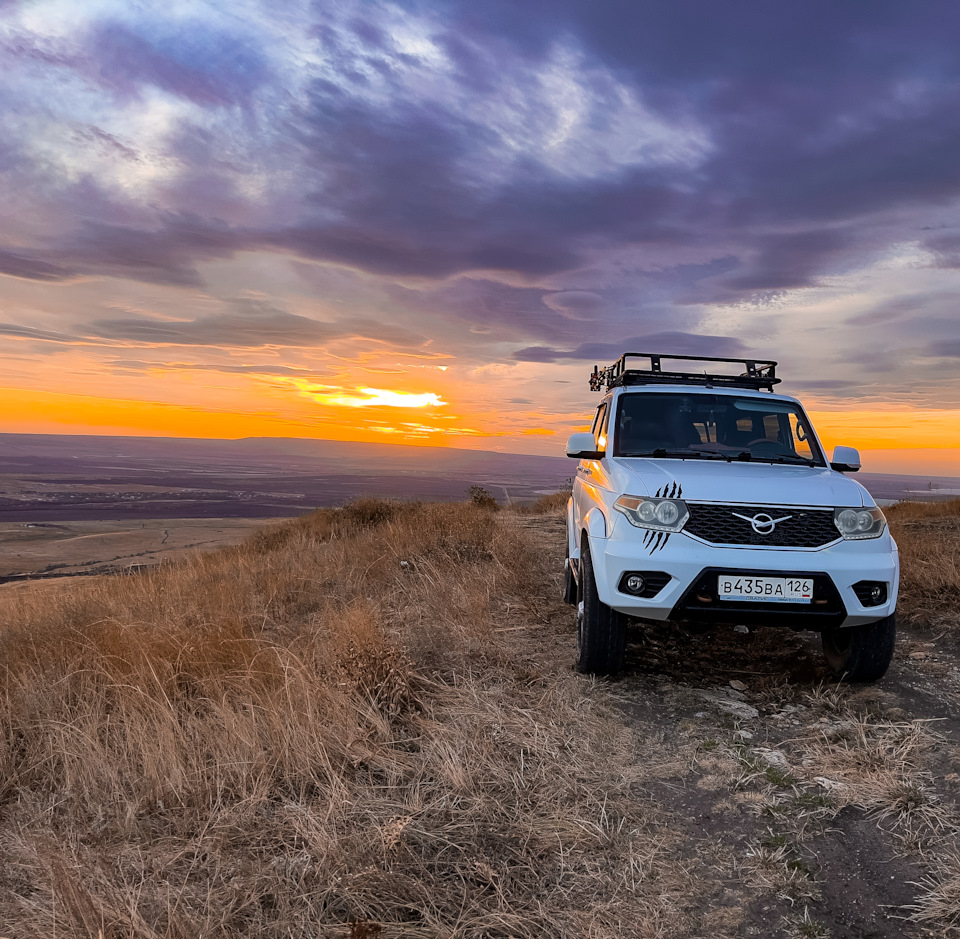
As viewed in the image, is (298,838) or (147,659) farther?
→ (147,659)

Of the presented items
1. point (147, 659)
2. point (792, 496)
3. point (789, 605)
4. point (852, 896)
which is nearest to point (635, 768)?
point (852, 896)

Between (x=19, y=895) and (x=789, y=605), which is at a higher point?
(x=789, y=605)

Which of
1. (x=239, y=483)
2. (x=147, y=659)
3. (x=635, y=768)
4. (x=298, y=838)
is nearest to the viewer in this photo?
(x=298, y=838)

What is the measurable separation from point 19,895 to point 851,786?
143 inches

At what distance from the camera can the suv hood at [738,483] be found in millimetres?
4004

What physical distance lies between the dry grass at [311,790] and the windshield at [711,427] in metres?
2.05

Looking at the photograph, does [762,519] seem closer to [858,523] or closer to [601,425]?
[858,523]

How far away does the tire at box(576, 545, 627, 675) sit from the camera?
4.31 m

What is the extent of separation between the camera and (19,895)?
2.41 metres

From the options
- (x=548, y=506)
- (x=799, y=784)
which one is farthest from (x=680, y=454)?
(x=548, y=506)

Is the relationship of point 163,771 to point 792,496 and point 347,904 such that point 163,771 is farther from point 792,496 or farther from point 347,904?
point 792,496

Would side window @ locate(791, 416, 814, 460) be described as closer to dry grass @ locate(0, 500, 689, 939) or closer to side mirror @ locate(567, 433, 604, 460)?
side mirror @ locate(567, 433, 604, 460)

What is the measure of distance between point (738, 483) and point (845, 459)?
1.48 metres

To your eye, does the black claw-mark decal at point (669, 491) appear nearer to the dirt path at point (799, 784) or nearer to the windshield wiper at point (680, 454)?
the windshield wiper at point (680, 454)
